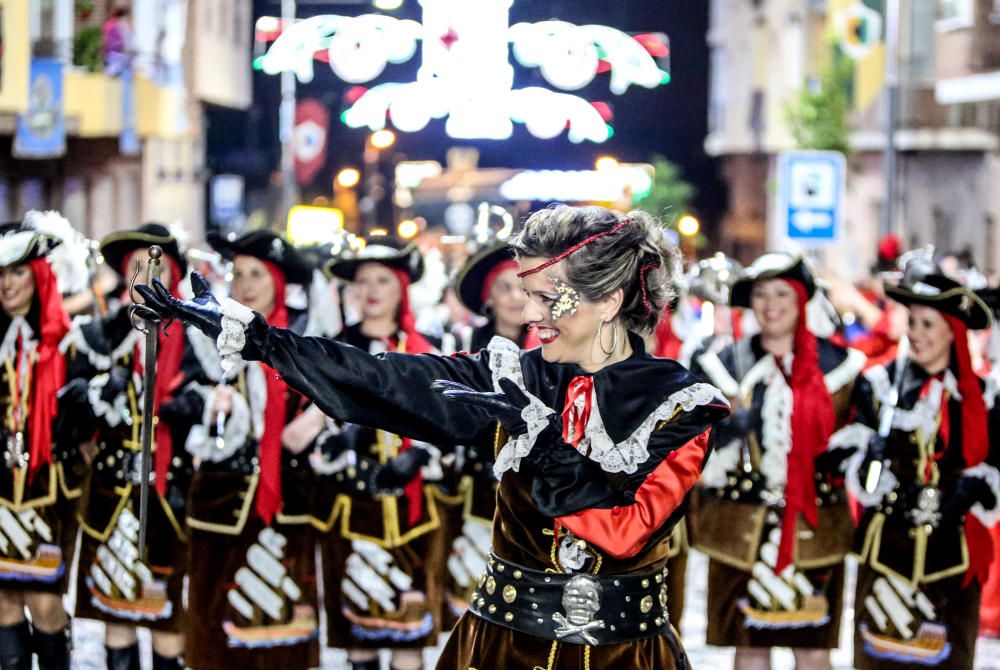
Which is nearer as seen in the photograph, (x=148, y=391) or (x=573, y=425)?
(x=148, y=391)

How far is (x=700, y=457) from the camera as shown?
13.4 ft

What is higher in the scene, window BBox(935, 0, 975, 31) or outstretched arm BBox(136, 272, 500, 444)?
window BBox(935, 0, 975, 31)

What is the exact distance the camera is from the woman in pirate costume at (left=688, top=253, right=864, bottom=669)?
22.9 ft

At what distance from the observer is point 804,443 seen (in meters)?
6.93

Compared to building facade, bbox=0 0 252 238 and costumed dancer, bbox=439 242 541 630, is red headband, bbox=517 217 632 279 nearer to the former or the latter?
costumed dancer, bbox=439 242 541 630

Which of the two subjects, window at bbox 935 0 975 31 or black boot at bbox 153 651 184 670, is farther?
window at bbox 935 0 975 31

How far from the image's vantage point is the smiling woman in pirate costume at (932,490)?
679 cm

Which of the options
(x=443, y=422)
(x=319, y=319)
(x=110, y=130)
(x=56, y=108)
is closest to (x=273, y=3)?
(x=110, y=130)

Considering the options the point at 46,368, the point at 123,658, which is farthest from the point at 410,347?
the point at 123,658

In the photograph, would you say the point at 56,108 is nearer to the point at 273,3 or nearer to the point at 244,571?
the point at 244,571

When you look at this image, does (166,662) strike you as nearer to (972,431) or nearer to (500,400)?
(972,431)

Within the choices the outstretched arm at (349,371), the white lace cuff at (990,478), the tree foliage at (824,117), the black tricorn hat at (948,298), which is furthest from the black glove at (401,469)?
the tree foliage at (824,117)

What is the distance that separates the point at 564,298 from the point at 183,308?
904mm

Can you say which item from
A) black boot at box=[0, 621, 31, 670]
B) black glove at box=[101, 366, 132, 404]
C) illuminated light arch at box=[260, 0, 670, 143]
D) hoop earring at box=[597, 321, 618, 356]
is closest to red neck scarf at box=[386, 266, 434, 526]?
black glove at box=[101, 366, 132, 404]
